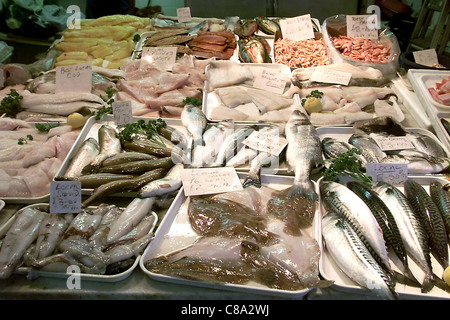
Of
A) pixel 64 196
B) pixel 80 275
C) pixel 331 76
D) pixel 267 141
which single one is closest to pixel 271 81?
pixel 331 76

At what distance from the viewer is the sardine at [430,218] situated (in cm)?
177

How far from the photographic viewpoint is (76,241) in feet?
5.58

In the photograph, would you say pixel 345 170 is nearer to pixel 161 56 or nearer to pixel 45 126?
pixel 45 126

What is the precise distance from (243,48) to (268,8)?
202 centimetres

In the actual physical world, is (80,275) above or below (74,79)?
below

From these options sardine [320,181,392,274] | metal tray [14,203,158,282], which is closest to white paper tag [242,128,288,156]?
sardine [320,181,392,274]

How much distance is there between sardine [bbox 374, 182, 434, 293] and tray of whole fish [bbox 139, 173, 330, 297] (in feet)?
1.38

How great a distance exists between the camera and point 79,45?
13.5ft

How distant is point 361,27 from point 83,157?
3.48 meters

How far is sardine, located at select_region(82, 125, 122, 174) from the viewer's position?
2259mm

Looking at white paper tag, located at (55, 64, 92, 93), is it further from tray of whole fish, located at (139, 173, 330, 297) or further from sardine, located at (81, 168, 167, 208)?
tray of whole fish, located at (139, 173, 330, 297)

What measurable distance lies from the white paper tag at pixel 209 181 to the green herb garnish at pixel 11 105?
1812mm
